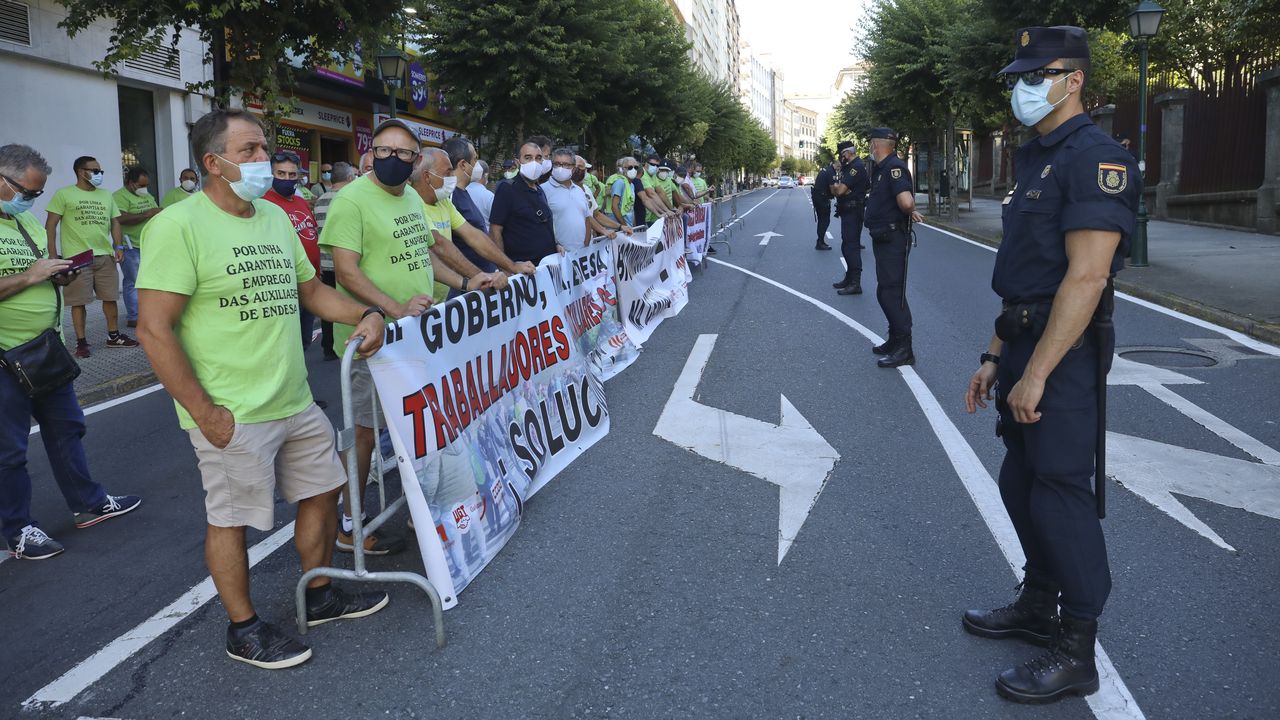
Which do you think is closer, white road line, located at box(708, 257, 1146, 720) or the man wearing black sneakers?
white road line, located at box(708, 257, 1146, 720)

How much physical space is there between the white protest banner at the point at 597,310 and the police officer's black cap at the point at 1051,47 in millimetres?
3948

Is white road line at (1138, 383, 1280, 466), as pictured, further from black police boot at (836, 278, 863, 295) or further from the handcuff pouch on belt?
black police boot at (836, 278, 863, 295)

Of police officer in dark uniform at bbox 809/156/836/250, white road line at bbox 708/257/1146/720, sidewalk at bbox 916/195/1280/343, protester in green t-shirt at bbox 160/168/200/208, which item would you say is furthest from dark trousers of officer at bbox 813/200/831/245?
protester in green t-shirt at bbox 160/168/200/208

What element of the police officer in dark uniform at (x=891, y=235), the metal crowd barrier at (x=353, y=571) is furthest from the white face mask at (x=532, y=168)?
the metal crowd barrier at (x=353, y=571)

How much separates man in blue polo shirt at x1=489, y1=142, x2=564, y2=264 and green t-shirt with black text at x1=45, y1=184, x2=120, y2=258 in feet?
13.7

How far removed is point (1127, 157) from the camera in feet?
9.80

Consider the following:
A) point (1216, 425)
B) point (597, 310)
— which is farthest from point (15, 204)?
point (1216, 425)

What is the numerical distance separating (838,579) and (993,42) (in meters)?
19.8

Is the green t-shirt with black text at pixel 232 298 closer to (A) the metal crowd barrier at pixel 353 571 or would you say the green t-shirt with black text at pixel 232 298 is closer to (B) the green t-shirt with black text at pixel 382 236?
(A) the metal crowd barrier at pixel 353 571

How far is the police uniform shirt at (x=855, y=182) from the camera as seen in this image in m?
12.3

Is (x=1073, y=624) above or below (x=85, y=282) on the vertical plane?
below

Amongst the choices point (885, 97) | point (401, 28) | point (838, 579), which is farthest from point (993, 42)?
point (838, 579)

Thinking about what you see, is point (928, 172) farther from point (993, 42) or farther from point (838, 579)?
point (838, 579)

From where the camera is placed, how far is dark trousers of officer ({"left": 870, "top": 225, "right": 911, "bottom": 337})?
27.9 ft
